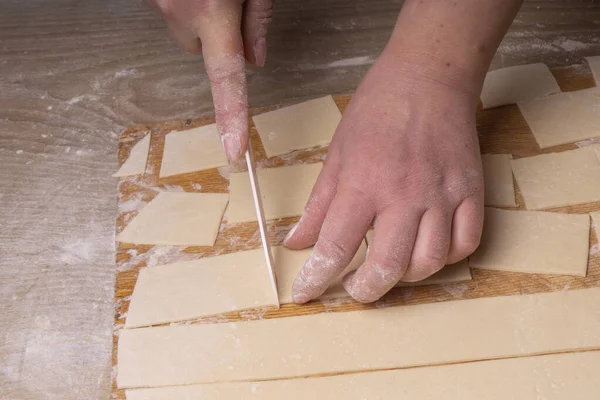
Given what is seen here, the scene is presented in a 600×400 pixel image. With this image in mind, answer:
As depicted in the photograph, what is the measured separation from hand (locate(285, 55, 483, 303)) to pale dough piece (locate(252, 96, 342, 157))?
0.30m

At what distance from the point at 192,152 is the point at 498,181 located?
826 mm

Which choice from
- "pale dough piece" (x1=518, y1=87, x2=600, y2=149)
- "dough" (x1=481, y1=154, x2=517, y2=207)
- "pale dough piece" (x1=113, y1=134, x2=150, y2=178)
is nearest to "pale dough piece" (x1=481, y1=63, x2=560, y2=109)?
"pale dough piece" (x1=518, y1=87, x2=600, y2=149)

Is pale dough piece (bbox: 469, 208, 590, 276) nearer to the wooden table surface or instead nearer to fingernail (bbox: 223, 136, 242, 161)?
the wooden table surface

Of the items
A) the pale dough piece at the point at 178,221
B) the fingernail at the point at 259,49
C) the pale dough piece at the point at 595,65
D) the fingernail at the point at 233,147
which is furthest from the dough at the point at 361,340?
the pale dough piece at the point at 595,65

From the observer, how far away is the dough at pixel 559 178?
153 cm

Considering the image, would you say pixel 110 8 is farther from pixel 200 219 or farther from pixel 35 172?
pixel 200 219

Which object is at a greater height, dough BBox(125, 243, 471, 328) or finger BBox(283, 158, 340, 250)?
finger BBox(283, 158, 340, 250)

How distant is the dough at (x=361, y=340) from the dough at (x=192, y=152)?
51cm

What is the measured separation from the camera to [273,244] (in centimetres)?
150

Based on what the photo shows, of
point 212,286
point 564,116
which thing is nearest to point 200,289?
point 212,286

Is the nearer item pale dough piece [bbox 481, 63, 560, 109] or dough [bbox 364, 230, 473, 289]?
dough [bbox 364, 230, 473, 289]

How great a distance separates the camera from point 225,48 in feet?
4.41

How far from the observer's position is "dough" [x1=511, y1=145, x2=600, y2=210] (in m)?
1.53

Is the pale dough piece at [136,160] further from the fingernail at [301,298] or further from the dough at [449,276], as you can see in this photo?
the dough at [449,276]
